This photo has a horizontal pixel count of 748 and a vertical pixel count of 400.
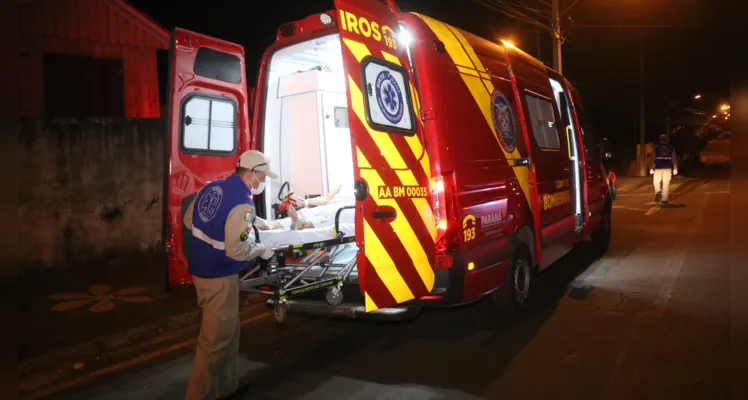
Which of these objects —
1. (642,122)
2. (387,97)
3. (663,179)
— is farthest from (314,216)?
(642,122)

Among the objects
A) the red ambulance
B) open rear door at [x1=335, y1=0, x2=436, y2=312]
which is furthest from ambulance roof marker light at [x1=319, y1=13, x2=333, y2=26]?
open rear door at [x1=335, y1=0, x2=436, y2=312]

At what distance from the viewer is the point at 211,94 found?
534 centimetres

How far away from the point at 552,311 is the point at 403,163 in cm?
272

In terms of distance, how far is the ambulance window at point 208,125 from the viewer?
513cm

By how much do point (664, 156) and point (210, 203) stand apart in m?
14.3

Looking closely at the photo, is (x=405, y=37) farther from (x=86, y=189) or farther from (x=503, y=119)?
(x=86, y=189)

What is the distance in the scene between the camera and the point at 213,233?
3.79 m

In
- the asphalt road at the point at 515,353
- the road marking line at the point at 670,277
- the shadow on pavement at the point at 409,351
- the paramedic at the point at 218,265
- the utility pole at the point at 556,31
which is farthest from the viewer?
the utility pole at the point at 556,31

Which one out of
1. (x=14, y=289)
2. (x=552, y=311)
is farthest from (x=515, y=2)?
(x=14, y=289)

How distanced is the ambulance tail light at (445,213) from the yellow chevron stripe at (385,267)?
17.9 inches

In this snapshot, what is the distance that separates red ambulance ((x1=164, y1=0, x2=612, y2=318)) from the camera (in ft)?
13.0

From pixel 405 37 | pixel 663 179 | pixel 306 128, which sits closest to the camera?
pixel 405 37

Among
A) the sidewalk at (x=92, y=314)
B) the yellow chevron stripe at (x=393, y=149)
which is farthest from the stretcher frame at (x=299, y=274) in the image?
the sidewalk at (x=92, y=314)

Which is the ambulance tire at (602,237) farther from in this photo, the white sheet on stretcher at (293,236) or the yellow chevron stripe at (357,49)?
the yellow chevron stripe at (357,49)
